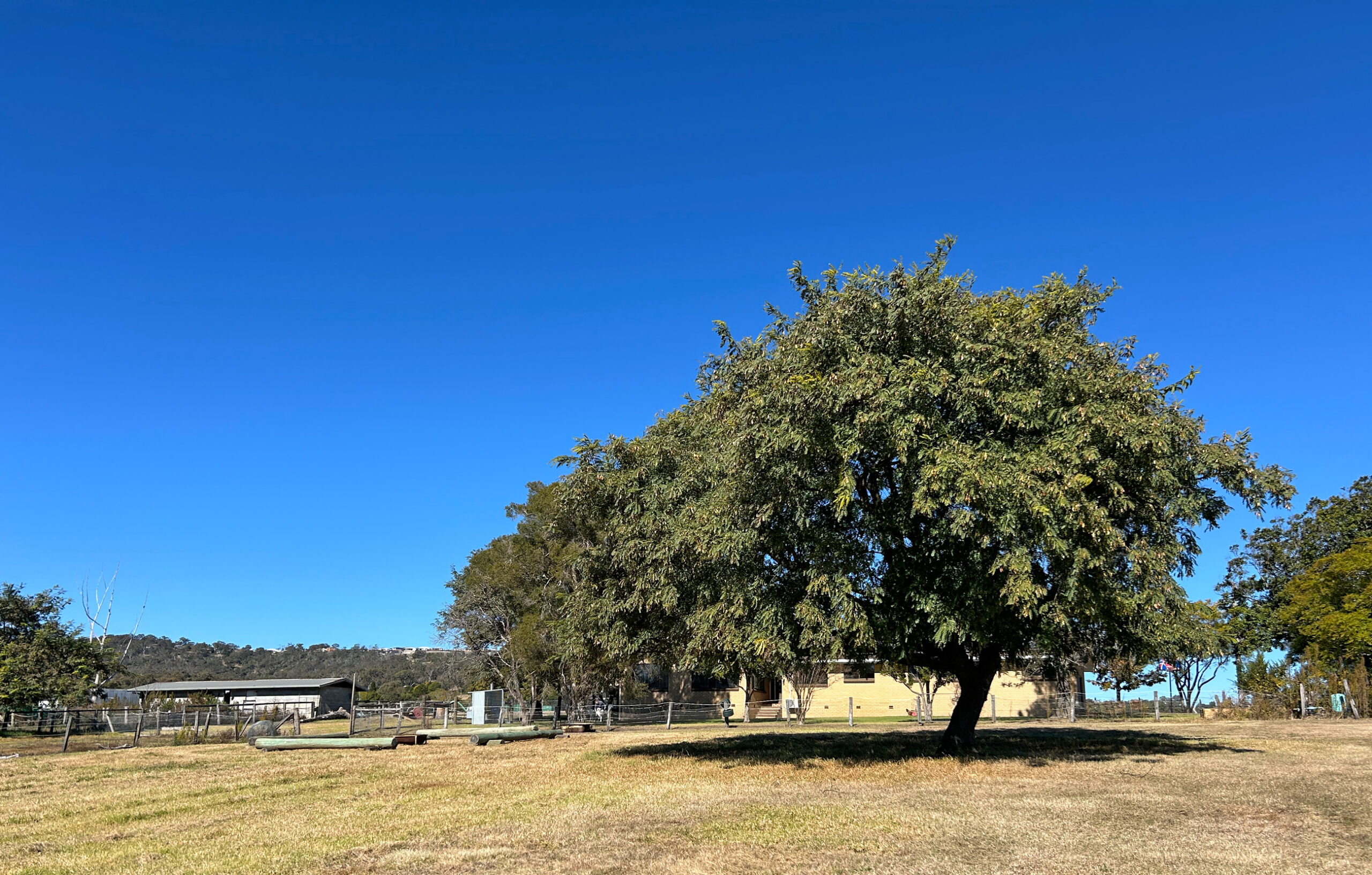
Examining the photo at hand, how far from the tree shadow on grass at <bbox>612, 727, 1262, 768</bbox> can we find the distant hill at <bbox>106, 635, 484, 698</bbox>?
81.3m

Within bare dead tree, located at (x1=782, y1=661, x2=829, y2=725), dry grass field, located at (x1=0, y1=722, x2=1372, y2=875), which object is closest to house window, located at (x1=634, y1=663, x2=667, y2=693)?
bare dead tree, located at (x1=782, y1=661, x2=829, y2=725)

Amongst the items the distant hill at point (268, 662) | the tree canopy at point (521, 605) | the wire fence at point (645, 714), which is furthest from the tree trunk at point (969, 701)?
the distant hill at point (268, 662)

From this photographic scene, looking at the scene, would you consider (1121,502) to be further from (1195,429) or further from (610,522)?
(610,522)

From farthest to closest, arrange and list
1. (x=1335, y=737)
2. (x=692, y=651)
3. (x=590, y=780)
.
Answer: (x=1335, y=737) < (x=692, y=651) < (x=590, y=780)

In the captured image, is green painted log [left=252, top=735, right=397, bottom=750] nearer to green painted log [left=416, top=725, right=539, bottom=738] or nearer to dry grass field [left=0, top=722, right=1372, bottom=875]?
green painted log [left=416, top=725, right=539, bottom=738]

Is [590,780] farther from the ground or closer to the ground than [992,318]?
closer to the ground

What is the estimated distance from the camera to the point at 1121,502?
18.0 metres

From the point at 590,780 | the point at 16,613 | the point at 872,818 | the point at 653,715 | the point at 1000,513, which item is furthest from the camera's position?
the point at 16,613

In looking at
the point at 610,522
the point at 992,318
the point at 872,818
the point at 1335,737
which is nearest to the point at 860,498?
the point at 992,318

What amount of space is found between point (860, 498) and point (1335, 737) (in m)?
18.9

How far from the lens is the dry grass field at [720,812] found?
966 centimetres

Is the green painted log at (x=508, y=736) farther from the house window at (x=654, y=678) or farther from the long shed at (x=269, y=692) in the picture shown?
the long shed at (x=269, y=692)

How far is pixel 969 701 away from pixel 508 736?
56.0ft

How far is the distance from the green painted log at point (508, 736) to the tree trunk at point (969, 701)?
16.0 metres
